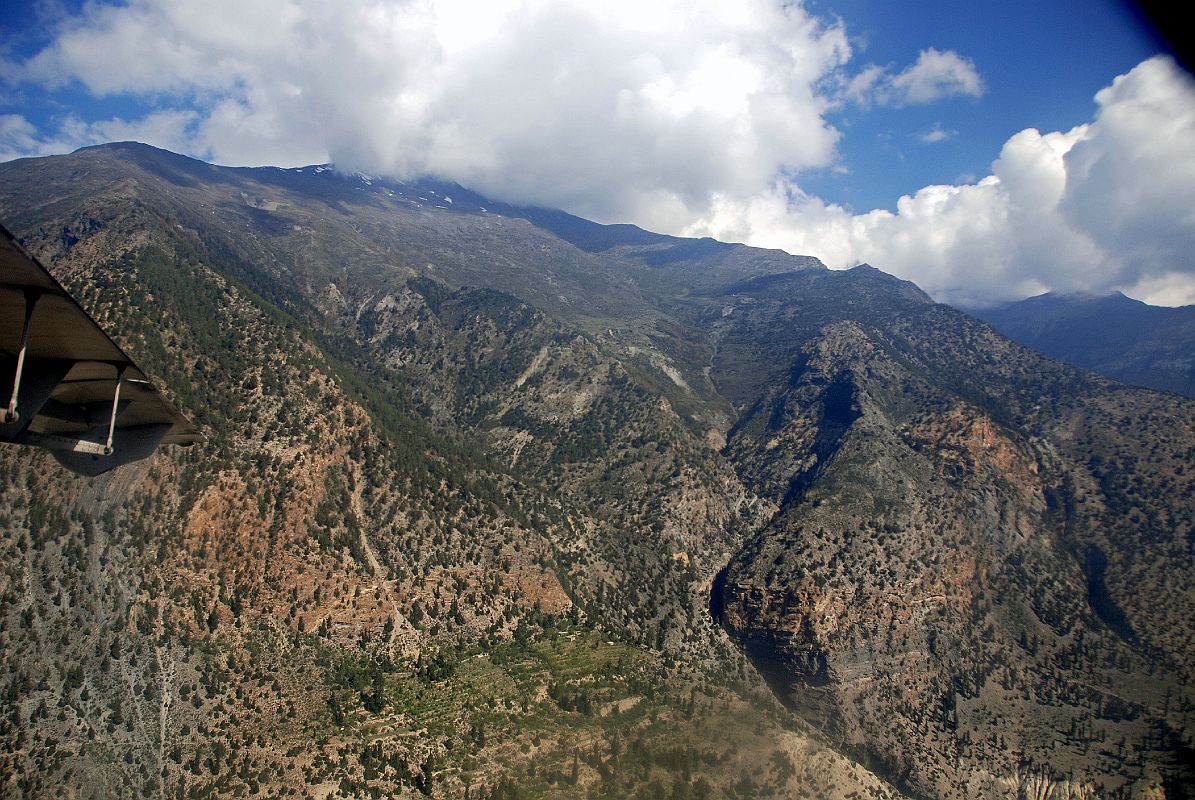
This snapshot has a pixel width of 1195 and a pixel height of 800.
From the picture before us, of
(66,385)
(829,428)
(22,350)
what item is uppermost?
(829,428)

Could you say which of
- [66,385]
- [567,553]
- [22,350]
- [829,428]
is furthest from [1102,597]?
[22,350]

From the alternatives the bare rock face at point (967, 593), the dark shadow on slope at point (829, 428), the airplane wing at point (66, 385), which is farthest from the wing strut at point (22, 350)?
the dark shadow on slope at point (829, 428)

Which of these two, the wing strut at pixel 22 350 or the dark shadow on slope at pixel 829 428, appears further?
the dark shadow on slope at pixel 829 428

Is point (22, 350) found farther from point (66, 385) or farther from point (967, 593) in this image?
point (967, 593)

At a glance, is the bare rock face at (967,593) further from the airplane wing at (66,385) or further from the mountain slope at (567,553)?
the airplane wing at (66,385)

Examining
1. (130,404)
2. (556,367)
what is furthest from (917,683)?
(130,404)

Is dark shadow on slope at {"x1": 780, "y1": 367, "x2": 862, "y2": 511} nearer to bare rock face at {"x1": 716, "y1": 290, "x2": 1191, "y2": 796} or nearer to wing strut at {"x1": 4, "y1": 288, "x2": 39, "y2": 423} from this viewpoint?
bare rock face at {"x1": 716, "y1": 290, "x2": 1191, "y2": 796}
